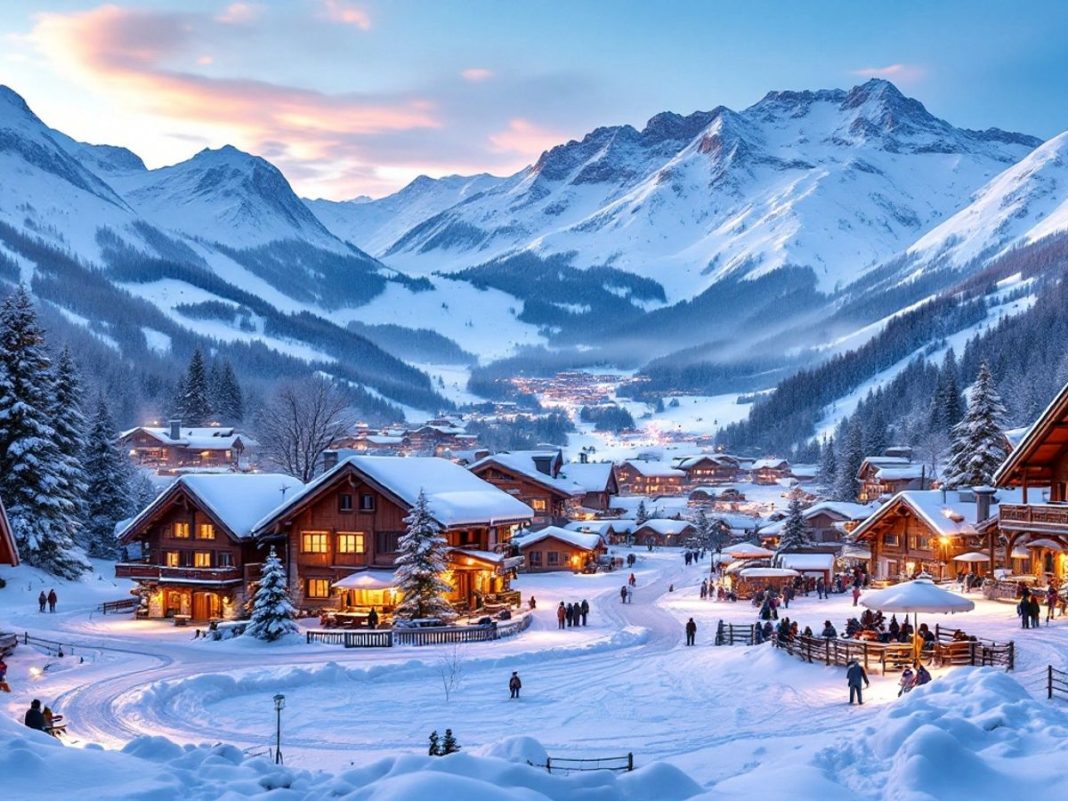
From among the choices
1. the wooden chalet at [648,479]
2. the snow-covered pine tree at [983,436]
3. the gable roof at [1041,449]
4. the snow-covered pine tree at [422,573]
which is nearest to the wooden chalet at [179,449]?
the wooden chalet at [648,479]

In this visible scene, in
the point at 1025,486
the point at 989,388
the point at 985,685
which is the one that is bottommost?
the point at 985,685

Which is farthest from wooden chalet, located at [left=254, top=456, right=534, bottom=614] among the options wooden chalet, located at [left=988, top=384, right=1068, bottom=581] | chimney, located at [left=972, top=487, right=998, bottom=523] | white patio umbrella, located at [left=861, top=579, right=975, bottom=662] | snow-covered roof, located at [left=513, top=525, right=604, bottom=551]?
chimney, located at [left=972, top=487, right=998, bottom=523]

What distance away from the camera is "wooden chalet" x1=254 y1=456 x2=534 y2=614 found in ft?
178

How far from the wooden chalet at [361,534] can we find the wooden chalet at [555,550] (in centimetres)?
2217

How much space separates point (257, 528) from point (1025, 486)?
1436 inches

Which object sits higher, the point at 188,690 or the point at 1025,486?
the point at 1025,486

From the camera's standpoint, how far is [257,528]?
5475 centimetres

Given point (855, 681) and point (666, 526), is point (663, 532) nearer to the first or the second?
point (666, 526)

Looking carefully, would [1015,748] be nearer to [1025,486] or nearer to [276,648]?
[1025,486]

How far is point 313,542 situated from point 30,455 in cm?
1698

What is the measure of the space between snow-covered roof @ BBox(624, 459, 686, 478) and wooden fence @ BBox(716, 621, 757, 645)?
135260 millimetres

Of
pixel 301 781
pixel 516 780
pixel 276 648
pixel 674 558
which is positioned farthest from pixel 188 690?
pixel 674 558

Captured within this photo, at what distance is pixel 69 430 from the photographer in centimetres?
6347

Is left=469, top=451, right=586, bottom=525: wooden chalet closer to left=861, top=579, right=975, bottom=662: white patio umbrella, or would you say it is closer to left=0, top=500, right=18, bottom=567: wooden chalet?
left=861, top=579, right=975, bottom=662: white patio umbrella
